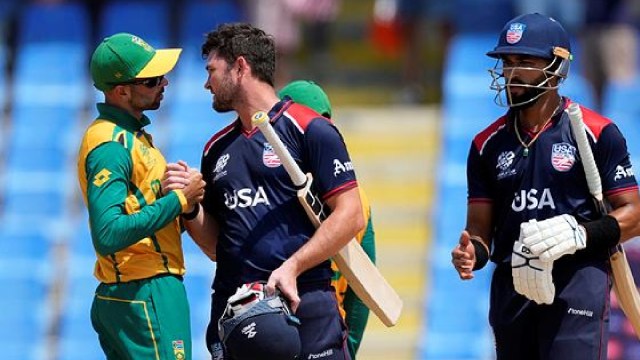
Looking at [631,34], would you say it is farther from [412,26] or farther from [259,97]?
[259,97]

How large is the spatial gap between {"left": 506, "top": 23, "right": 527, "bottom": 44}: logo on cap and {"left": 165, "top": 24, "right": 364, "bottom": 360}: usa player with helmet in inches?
29.4

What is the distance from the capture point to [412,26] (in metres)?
12.5

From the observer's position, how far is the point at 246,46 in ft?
19.0

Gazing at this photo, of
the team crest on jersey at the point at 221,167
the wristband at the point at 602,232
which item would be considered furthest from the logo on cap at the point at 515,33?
the team crest on jersey at the point at 221,167

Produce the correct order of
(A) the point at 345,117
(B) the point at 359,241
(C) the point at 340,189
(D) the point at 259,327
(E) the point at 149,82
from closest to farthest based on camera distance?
(D) the point at 259,327
(C) the point at 340,189
(E) the point at 149,82
(B) the point at 359,241
(A) the point at 345,117

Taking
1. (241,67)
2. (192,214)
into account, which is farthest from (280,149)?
(192,214)

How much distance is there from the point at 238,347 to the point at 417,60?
7.41m

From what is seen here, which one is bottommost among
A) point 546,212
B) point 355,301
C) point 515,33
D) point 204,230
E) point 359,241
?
point 355,301

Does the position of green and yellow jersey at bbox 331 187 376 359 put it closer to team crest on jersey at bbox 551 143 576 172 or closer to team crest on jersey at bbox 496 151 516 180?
team crest on jersey at bbox 496 151 516 180

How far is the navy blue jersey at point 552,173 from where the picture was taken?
577cm

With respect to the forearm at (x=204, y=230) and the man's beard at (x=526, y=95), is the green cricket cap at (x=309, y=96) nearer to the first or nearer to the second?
the forearm at (x=204, y=230)

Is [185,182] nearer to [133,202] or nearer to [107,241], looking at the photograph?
[133,202]

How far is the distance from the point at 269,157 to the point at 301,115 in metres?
0.20

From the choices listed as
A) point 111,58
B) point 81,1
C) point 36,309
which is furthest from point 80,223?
point 111,58
